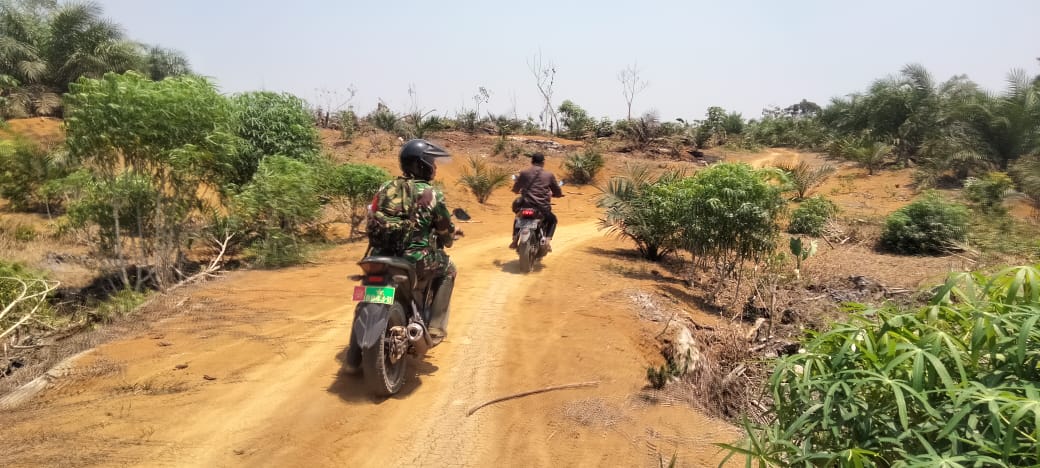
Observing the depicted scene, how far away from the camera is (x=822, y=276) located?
10094 millimetres

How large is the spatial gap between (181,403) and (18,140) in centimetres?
1524

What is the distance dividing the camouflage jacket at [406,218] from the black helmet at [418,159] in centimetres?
9

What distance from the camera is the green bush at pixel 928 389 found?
2.13 metres

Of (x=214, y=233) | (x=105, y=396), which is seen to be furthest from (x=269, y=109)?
(x=105, y=396)

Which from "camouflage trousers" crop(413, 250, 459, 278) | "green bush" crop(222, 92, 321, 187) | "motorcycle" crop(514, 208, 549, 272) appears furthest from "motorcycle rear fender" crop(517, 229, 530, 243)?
"green bush" crop(222, 92, 321, 187)

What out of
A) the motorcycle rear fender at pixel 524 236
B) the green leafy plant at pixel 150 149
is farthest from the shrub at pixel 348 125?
the motorcycle rear fender at pixel 524 236

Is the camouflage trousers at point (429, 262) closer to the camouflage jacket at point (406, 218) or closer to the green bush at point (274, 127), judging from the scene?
the camouflage jacket at point (406, 218)

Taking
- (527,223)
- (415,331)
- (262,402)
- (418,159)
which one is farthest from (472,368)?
(527,223)

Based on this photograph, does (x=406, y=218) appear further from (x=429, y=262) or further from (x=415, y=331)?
(x=415, y=331)

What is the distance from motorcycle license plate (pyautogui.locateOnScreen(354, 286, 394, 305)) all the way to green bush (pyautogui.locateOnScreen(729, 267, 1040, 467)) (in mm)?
2584

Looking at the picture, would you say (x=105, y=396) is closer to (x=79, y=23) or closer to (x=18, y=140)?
(x=18, y=140)

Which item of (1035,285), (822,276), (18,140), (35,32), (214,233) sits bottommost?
(822,276)

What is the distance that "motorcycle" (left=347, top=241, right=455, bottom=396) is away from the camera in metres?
4.24

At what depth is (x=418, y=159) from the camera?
493 centimetres
